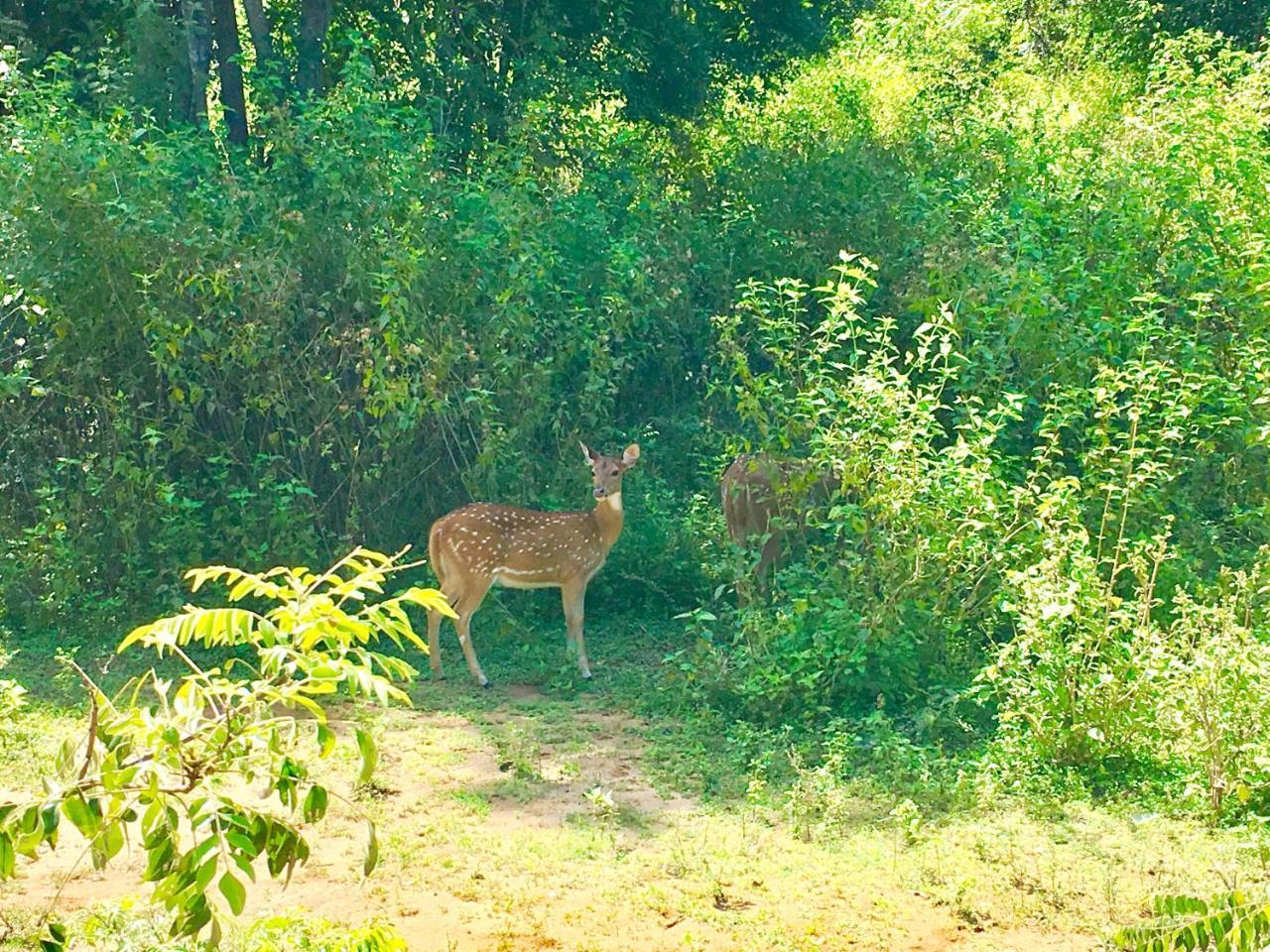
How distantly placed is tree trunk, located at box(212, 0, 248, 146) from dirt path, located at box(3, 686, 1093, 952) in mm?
7632

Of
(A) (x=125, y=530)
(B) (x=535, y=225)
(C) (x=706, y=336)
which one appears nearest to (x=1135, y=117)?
(C) (x=706, y=336)

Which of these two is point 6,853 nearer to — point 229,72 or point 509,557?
point 509,557

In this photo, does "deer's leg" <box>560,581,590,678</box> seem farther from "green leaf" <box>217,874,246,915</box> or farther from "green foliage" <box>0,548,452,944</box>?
"green leaf" <box>217,874,246,915</box>

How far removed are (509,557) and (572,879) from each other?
3514 millimetres

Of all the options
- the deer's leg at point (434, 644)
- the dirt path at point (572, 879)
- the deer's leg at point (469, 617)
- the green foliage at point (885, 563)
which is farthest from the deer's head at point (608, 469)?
the dirt path at point (572, 879)

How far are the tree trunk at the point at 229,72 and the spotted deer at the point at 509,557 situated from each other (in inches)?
214

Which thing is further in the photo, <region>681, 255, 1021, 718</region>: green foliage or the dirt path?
<region>681, 255, 1021, 718</region>: green foliage

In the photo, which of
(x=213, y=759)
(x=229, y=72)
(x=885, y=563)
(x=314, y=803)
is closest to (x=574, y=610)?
(x=885, y=563)

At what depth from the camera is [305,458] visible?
1030 cm

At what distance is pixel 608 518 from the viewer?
972 centimetres

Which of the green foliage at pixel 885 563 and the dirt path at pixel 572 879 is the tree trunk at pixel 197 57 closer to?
the green foliage at pixel 885 563

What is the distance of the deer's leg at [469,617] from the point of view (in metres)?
9.14

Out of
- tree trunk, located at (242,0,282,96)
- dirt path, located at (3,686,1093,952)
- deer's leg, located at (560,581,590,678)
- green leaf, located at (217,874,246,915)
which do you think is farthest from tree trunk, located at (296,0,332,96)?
green leaf, located at (217,874,246,915)

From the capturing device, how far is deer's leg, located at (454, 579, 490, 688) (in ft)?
30.0
